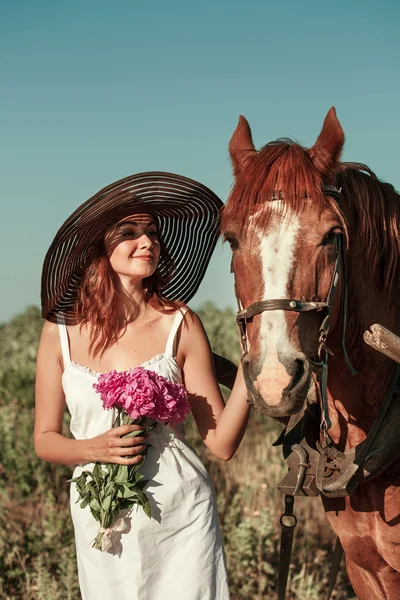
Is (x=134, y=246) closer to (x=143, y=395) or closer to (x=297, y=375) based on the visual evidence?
(x=143, y=395)

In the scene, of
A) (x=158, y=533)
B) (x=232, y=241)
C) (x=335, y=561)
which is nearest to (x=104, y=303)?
(x=232, y=241)

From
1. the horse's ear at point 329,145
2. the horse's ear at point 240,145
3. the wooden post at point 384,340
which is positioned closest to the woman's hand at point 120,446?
the wooden post at point 384,340

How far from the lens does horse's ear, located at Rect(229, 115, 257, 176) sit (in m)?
2.69

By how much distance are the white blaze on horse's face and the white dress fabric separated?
33.3 inches

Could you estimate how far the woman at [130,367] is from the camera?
8.98ft

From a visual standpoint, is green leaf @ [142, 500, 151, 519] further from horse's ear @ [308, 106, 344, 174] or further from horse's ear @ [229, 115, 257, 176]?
horse's ear @ [308, 106, 344, 174]

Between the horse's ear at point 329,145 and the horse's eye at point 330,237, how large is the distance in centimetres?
30

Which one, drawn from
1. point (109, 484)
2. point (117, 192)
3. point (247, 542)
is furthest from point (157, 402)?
point (247, 542)

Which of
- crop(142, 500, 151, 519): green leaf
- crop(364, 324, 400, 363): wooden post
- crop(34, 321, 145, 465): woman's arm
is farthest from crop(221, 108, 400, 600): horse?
crop(34, 321, 145, 465): woman's arm

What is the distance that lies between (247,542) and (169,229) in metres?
2.37

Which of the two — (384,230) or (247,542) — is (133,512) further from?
(247,542)

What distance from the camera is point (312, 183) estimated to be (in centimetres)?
232

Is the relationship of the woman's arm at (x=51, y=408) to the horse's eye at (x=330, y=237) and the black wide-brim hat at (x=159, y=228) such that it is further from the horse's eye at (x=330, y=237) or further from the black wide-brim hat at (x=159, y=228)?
the horse's eye at (x=330, y=237)

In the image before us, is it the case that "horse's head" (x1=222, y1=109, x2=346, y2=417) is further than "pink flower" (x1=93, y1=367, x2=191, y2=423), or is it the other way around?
"pink flower" (x1=93, y1=367, x2=191, y2=423)
